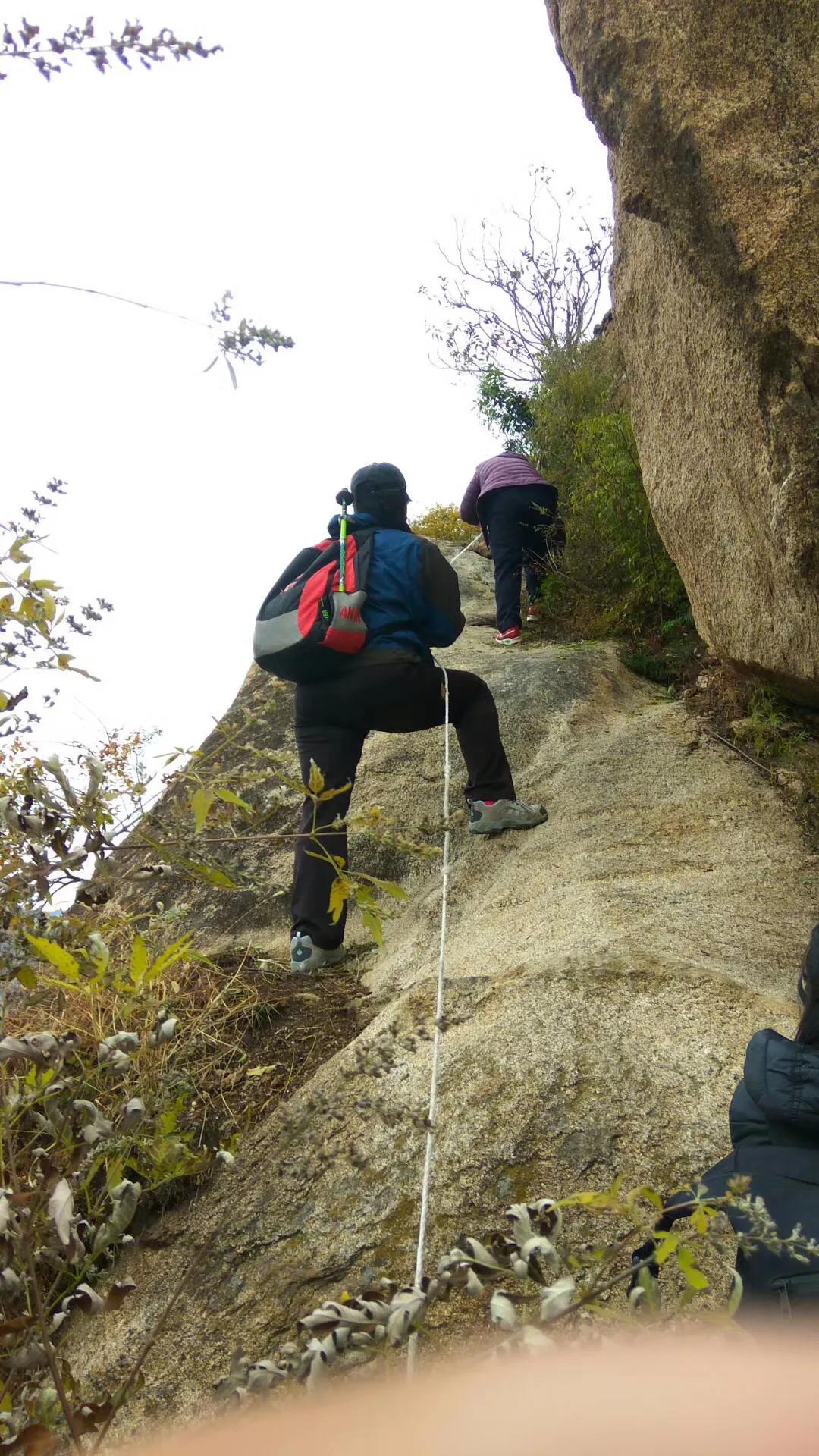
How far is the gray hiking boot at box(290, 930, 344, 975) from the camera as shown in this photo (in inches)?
168

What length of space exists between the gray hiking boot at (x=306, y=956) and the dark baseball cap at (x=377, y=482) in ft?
7.41

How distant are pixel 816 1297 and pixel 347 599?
3276 mm

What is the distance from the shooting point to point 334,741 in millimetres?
4387

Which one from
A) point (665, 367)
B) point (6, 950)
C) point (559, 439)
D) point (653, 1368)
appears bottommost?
point (653, 1368)

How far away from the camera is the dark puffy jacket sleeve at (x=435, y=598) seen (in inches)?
177

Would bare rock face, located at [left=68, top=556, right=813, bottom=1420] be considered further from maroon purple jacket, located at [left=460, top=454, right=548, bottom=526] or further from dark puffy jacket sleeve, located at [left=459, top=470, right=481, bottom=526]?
dark puffy jacket sleeve, located at [left=459, top=470, right=481, bottom=526]

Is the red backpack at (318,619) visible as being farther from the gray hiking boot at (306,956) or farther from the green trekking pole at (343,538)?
the gray hiking boot at (306,956)

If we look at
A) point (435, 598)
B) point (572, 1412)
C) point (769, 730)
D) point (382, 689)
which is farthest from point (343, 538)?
point (572, 1412)

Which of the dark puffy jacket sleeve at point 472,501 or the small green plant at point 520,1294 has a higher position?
the dark puffy jacket sleeve at point 472,501

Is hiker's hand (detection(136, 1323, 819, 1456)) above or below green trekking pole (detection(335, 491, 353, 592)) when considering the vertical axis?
below

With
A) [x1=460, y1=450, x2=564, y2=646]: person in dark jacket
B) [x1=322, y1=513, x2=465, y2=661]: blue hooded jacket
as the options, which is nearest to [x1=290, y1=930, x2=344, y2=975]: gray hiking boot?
[x1=322, y1=513, x2=465, y2=661]: blue hooded jacket

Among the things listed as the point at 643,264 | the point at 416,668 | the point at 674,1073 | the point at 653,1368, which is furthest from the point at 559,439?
the point at 653,1368

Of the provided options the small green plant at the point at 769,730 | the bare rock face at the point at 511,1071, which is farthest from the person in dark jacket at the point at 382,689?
the small green plant at the point at 769,730

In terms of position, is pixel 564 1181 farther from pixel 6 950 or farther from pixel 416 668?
pixel 416 668
